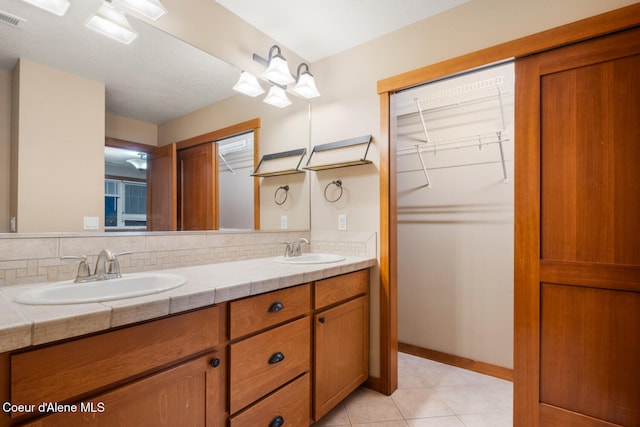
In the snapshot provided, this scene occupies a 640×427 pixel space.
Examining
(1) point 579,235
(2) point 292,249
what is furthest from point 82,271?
(1) point 579,235

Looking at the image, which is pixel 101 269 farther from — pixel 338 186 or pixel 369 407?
pixel 369 407

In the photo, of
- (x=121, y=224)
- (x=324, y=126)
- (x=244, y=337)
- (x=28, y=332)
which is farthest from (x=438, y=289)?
(x=28, y=332)

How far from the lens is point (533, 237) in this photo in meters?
Result: 1.54

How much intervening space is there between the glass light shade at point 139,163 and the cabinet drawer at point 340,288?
1056mm

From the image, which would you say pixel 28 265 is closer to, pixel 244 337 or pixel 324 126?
pixel 244 337

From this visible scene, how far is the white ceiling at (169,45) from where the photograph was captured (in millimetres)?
1184

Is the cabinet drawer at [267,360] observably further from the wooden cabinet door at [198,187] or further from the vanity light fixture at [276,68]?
the vanity light fixture at [276,68]

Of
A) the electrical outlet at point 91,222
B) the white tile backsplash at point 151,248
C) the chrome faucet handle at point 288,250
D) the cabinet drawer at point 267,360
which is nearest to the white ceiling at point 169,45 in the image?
the electrical outlet at point 91,222

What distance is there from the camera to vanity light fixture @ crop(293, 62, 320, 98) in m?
2.13

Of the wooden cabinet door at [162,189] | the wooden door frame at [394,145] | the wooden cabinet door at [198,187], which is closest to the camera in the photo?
the wooden door frame at [394,145]

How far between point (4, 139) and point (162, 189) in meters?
0.60

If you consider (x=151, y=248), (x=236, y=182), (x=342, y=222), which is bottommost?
(x=151, y=248)

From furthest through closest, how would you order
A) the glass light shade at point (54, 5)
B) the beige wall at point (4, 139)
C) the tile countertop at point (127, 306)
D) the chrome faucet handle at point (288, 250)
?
the chrome faucet handle at point (288, 250) → the glass light shade at point (54, 5) → the beige wall at point (4, 139) → the tile countertop at point (127, 306)

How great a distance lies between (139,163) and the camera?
1485 mm
